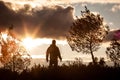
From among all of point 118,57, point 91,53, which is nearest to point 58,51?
point 91,53

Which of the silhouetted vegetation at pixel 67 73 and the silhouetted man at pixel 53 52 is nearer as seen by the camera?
the silhouetted vegetation at pixel 67 73

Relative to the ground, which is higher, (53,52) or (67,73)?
(53,52)

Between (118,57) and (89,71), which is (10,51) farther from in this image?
(89,71)

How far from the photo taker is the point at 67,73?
1152cm

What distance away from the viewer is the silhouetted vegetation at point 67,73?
1112 centimetres

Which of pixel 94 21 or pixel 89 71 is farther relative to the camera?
pixel 94 21

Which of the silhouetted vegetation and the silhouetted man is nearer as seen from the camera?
the silhouetted vegetation

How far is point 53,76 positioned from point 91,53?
87.7ft

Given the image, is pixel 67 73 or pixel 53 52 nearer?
pixel 67 73

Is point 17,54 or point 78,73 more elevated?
point 17,54

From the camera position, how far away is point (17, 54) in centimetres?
4534

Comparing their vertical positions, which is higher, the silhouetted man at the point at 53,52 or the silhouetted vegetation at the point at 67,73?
the silhouetted man at the point at 53,52

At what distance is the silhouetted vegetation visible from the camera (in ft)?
36.5

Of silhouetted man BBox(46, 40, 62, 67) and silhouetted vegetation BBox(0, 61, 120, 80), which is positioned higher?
silhouetted man BBox(46, 40, 62, 67)
